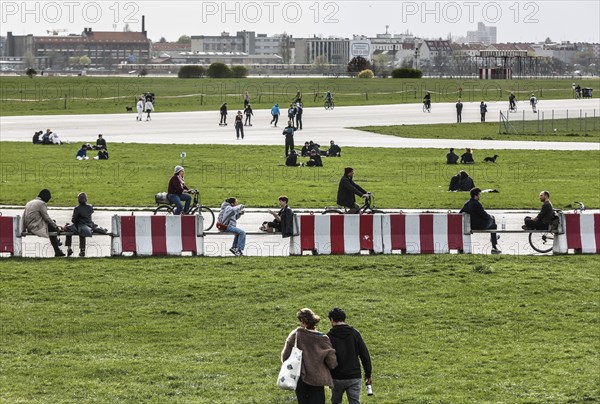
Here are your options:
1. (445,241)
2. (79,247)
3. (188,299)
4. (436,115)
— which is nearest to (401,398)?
(188,299)

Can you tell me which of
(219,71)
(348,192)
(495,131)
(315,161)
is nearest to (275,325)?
(348,192)

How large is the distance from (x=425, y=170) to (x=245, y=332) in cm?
2765

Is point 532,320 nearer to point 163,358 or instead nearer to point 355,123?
point 163,358

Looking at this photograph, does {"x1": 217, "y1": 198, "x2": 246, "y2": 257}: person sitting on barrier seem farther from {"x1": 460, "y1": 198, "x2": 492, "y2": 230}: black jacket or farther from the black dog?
the black dog

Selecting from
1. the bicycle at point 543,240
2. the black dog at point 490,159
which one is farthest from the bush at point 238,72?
the bicycle at point 543,240

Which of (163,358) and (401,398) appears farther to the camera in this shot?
(163,358)

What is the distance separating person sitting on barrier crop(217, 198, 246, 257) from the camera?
26422 mm

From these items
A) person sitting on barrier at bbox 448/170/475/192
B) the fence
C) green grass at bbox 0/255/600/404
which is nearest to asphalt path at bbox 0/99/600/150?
the fence

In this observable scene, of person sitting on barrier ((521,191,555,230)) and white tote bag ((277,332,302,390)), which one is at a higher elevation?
person sitting on barrier ((521,191,555,230))

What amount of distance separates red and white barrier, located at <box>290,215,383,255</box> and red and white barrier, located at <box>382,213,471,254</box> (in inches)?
12.8

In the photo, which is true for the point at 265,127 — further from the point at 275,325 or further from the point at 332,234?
the point at 275,325

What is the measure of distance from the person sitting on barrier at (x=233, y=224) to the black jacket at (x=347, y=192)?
2730mm

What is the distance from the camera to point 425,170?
46688 millimetres

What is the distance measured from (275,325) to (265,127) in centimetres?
5279
